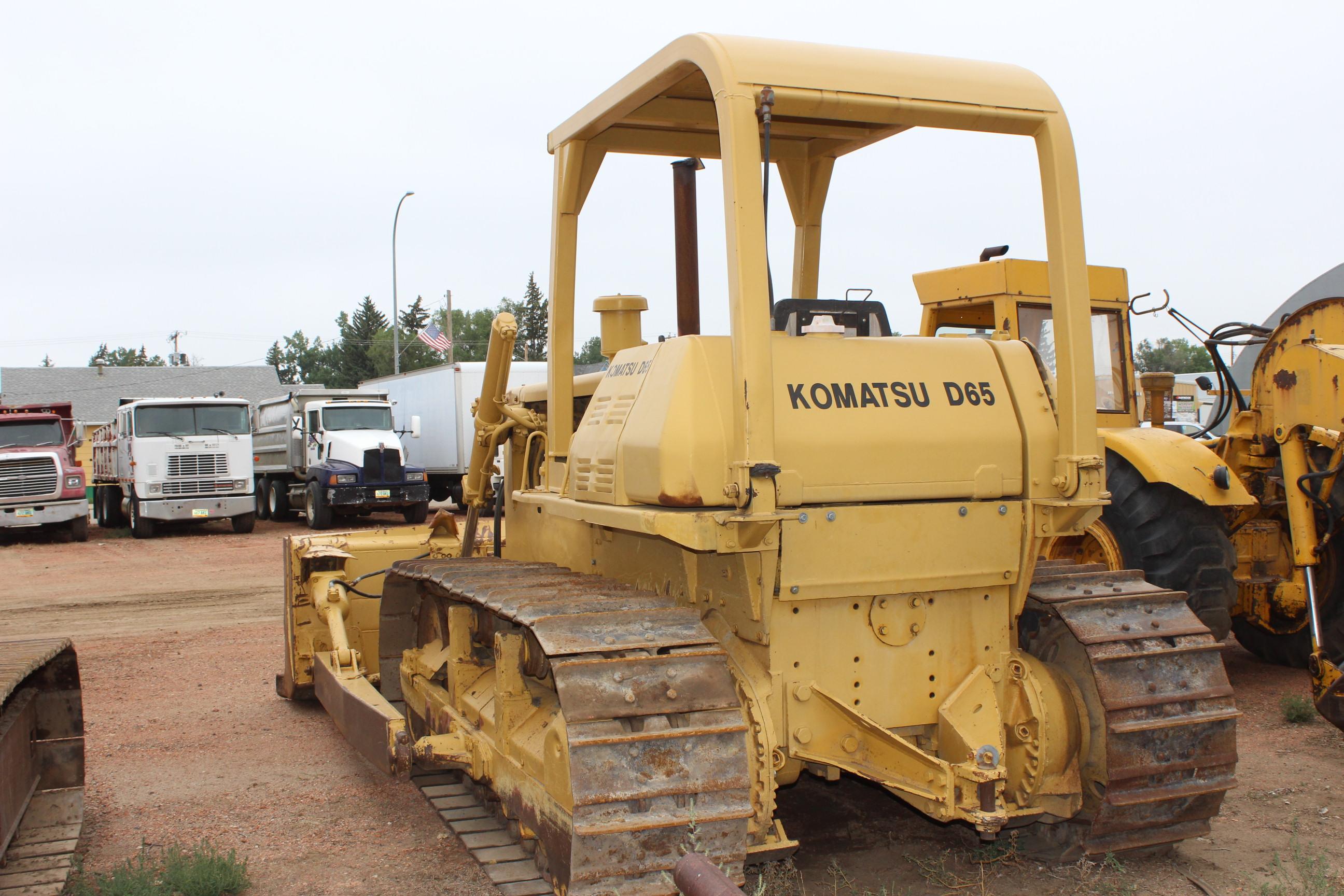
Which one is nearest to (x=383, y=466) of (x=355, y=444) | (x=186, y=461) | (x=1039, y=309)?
(x=355, y=444)

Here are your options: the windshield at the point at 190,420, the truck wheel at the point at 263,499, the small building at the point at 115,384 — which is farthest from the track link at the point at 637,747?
the small building at the point at 115,384

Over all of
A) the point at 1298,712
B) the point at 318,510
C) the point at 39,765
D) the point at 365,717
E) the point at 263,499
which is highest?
the point at 263,499

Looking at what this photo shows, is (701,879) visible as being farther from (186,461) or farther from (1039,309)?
(186,461)

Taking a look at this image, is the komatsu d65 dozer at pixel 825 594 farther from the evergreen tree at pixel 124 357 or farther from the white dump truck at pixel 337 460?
the evergreen tree at pixel 124 357

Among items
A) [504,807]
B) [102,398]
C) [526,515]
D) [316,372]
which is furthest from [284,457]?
[316,372]

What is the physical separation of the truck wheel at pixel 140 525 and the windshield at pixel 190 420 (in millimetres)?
1454

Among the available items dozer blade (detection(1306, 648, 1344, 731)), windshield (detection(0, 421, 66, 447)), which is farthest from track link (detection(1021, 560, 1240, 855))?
windshield (detection(0, 421, 66, 447))

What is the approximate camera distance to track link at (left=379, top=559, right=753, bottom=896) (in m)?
3.61

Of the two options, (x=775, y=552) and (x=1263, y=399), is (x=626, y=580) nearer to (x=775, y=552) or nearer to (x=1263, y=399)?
(x=775, y=552)

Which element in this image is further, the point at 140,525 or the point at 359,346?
the point at 359,346

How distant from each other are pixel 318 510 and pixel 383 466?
143cm

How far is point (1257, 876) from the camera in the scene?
4.74 m

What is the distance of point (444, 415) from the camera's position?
995 inches

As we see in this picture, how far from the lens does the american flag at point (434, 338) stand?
3300 centimetres
